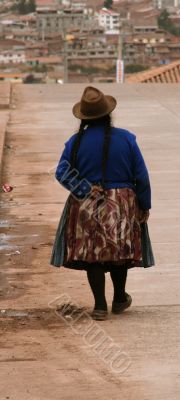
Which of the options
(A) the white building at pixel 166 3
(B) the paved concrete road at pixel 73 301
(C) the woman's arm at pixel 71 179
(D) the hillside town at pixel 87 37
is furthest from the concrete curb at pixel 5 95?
(A) the white building at pixel 166 3

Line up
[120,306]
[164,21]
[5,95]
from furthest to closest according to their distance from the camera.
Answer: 1. [164,21]
2. [5,95]
3. [120,306]

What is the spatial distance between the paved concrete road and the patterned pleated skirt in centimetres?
43

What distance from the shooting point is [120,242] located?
8.22 meters

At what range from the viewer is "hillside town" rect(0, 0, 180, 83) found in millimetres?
71625

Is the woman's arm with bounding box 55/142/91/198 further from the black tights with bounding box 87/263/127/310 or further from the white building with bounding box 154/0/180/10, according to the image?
the white building with bounding box 154/0/180/10

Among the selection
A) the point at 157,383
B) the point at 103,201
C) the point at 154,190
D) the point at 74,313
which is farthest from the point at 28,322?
the point at 154,190

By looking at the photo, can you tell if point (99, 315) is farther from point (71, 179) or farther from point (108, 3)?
point (108, 3)

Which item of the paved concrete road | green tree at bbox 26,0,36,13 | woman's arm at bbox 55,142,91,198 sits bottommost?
green tree at bbox 26,0,36,13

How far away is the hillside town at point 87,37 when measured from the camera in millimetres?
71625

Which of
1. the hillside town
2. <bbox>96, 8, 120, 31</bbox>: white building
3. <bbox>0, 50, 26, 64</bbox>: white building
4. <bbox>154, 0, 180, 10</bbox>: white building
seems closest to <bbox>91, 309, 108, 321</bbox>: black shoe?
the hillside town

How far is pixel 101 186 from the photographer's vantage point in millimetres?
8219

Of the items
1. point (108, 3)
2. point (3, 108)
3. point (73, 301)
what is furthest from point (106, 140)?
point (108, 3)

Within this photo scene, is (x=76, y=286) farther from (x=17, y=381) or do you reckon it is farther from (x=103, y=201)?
(x=17, y=381)

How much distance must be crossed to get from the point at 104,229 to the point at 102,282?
0.38m
